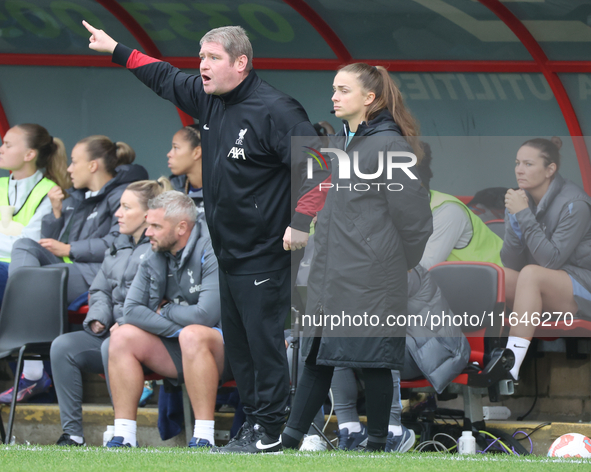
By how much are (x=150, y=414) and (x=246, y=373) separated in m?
1.56

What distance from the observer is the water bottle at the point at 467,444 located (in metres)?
4.14

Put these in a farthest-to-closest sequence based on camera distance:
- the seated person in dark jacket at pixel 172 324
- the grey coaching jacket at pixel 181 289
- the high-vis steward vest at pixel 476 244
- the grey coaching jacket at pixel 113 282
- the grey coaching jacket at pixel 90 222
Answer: the grey coaching jacket at pixel 90 222 → the high-vis steward vest at pixel 476 244 → the grey coaching jacket at pixel 113 282 → the grey coaching jacket at pixel 181 289 → the seated person in dark jacket at pixel 172 324

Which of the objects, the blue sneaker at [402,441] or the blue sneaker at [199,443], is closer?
the blue sneaker at [402,441]

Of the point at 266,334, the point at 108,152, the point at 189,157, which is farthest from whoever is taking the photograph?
the point at 108,152

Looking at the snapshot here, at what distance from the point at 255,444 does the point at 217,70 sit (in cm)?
153

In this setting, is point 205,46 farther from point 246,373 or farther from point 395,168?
point 246,373

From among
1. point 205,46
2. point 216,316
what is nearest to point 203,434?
point 216,316

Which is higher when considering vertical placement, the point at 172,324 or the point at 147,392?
the point at 172,324

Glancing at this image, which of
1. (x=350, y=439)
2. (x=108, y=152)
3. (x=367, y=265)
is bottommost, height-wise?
(x=350, y=439)

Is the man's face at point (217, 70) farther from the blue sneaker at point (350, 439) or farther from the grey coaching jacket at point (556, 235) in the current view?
the grey coaching jacket at point (556, 235)

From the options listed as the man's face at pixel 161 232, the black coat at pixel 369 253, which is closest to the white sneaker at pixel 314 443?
the black coat at pixel 369 253

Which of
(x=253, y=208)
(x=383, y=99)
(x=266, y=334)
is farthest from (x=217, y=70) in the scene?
(x=266, y=334)

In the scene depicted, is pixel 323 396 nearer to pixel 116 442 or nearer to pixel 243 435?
pixel 243 435

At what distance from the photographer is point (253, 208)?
11.7ft
